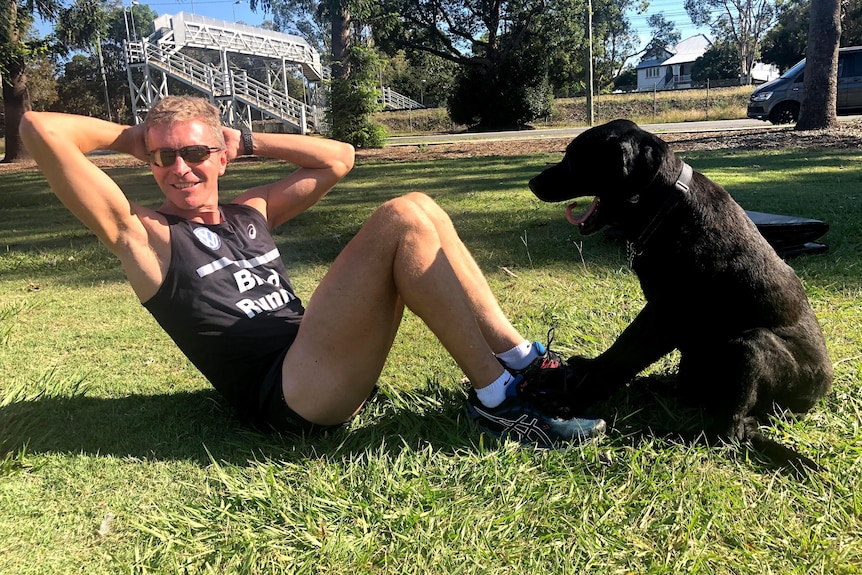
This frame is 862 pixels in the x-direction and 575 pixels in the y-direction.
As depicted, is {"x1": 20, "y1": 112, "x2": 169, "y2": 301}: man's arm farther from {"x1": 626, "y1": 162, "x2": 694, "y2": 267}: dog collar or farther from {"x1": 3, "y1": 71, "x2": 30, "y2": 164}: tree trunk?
{"x1": 3, "y1": 71, "x2": 30, "y2": 164}: tree trunk

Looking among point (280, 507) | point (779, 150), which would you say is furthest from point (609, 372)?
point (779, 150)

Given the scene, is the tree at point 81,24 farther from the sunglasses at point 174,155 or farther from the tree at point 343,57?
the sunglasses at point 174,155

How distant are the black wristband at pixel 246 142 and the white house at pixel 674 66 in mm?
73779

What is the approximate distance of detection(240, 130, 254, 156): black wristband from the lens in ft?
8.68

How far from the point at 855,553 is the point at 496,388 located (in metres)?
1.20

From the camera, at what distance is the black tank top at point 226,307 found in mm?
2211

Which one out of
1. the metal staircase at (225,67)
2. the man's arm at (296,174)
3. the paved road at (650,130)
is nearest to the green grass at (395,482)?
the man's arm at (296,174)

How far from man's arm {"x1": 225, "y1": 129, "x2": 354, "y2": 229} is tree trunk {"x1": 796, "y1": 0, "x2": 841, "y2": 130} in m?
13.3

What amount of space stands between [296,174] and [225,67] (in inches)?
1179

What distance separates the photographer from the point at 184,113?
7.51ft

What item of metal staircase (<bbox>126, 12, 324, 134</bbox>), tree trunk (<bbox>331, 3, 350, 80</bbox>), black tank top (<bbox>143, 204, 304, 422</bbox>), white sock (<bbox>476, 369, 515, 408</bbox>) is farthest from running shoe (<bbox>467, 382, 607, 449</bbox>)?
metal staircase (<bbox>126, 12, 324, 134</bbox>)

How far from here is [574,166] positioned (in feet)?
8.65

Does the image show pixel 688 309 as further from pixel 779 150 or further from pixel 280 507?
pixel 779 150

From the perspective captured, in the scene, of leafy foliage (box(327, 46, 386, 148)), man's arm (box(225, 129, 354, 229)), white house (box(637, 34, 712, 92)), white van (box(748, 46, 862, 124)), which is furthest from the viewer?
white house (box(637, 34, 712, 92))
